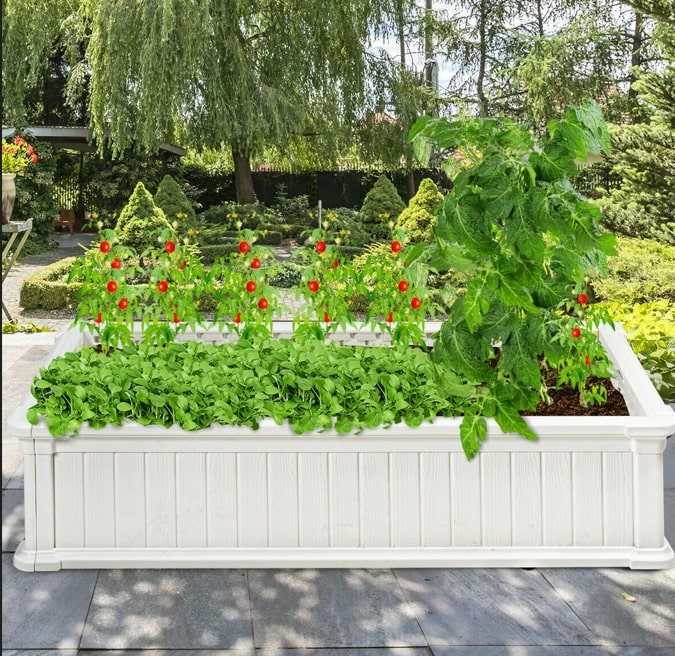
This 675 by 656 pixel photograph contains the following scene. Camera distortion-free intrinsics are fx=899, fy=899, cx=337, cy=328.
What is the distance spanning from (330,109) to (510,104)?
14.5 ft

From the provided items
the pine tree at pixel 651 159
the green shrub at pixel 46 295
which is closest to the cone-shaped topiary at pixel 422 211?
the pine tree at pixel 651 159

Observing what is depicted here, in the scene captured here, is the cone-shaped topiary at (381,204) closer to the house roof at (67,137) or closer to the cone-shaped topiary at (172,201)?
the cone-shaped topiary at (172,201)

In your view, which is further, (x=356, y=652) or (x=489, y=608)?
(x=489, y=608)

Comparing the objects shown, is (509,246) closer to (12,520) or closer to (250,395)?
(250,395)

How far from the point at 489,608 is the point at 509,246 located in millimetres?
1072

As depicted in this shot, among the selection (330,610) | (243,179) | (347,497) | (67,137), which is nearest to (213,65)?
(243,179)

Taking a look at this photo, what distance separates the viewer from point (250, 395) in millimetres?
2863

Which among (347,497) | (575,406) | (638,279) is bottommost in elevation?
(347,497)

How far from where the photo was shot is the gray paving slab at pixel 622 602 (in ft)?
7.89

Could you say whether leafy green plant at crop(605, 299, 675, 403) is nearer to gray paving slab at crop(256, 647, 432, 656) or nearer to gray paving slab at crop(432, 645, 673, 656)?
gray paving slab at crop(432, 645, 673, 656)

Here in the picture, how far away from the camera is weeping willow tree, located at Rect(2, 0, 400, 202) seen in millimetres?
13641

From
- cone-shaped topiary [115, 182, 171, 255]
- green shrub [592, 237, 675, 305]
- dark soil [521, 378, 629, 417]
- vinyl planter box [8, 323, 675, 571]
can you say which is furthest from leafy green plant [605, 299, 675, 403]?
cone-shaped topiary [115, 182, 171, 255]

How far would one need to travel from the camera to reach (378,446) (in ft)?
9.28

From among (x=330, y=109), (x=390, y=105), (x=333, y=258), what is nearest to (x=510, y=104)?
(x=390, y=105)
